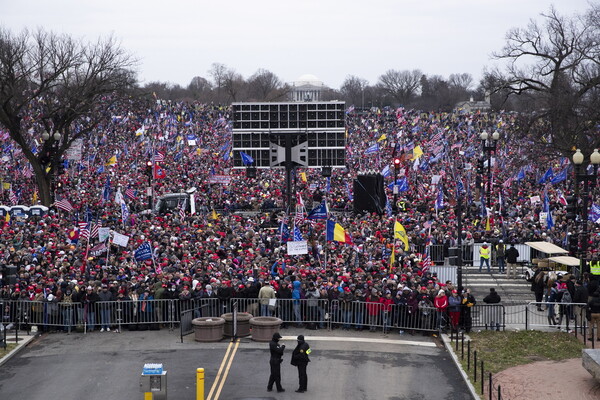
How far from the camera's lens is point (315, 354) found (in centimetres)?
2094

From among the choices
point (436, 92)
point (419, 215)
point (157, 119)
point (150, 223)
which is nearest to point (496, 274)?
point (419, 215)

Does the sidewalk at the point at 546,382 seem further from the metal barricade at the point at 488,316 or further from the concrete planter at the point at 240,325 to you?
the concrete planter at the point at 240,325

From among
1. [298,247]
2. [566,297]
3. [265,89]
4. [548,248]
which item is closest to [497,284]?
[548,248]

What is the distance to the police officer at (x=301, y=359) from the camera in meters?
17.5

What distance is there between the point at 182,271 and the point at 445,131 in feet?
168

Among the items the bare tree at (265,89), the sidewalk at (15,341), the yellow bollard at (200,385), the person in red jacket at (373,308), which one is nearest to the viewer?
the yellow bollard at (200,385)

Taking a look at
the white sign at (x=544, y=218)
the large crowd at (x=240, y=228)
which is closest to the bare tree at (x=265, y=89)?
the large crowd at (x=240, y=228)

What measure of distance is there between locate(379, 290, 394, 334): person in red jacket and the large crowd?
0.48ft

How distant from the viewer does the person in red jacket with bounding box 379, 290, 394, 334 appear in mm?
23312

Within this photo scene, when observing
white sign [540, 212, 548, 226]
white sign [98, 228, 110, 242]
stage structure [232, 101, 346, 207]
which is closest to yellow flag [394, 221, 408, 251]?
white sign [540, 212, 548, 226]

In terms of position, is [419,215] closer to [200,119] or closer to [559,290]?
[559,290]

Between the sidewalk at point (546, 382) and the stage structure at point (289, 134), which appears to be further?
the stage structure at point (289, 134)

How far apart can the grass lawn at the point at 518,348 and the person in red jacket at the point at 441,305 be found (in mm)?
877

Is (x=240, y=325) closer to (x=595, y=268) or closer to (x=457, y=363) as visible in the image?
(x=457, y=363)
